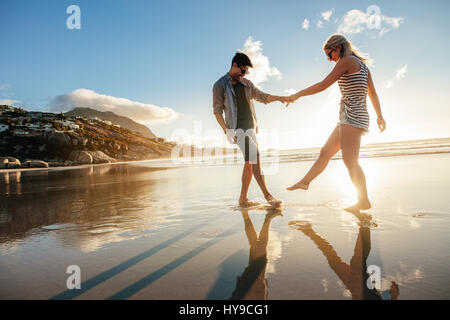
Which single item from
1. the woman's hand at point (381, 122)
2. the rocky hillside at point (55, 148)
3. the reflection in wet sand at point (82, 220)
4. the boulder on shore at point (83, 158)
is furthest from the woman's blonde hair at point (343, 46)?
the boulder on shore at point (83, 158)

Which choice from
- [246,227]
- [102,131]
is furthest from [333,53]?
[102,131]

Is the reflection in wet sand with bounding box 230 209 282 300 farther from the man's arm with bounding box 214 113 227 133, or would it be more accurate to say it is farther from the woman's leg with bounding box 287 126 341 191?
the man's arm with bounding box 214 113 227 133

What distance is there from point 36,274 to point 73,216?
2036mm

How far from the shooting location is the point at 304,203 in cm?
357

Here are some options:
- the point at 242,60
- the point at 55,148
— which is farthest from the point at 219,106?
the point at 55,148

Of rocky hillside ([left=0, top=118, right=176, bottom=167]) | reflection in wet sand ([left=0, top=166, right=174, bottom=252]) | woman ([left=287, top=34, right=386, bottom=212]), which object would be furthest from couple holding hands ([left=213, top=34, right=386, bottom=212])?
rocky hillside ([left=0, top=118, right=176, bottom=167])

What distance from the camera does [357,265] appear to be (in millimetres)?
1550

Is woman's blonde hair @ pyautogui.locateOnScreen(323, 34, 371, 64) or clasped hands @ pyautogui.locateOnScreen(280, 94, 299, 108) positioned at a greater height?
woman's blonde hair @ pyautogui.locateOnScreen(323, 34, 371, 64)

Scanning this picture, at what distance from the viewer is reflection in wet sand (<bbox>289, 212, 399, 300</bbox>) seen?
4.05 ft

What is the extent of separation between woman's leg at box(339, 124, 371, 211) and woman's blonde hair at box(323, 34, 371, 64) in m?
0.91

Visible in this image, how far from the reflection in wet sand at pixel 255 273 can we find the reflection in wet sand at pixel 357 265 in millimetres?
437

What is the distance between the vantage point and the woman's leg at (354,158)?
2.90 metres

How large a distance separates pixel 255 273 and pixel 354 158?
2165 millimetres
